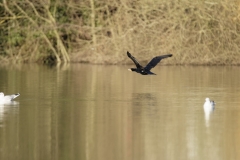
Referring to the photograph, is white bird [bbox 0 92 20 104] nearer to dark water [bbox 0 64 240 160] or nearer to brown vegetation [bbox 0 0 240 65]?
dark water [bbox 0 64 240 160]

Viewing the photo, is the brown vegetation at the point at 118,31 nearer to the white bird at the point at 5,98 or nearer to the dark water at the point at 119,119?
the dark water at the point at 119,119

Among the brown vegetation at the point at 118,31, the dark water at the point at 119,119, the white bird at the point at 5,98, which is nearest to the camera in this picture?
the dark water at the point at 119,119

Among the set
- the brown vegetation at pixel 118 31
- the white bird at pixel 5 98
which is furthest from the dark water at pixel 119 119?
the brown vegetation at pixel 118 31

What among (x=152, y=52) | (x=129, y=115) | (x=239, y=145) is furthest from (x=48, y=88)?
(x=152, y=52)

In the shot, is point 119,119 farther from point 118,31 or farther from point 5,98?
point 118,31

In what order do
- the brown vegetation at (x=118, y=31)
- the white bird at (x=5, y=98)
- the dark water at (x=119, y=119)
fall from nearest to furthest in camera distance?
the dark water at (x=119, y=119) → the white bird at (x=5, y=98) → the brown vegetation at (x=118, y=31)

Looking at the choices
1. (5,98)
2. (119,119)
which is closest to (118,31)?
(5,98)

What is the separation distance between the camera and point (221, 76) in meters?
23.4

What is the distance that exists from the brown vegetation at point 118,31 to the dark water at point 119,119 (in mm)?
6671

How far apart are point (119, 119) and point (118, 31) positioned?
1712cm

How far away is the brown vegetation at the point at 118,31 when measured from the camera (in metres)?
29.4

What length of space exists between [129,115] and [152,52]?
51.1 ft

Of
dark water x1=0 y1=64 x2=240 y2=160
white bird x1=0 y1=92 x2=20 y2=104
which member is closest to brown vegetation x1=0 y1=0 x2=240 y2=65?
dark water x1=0 y1=64 x2=240 y2=160

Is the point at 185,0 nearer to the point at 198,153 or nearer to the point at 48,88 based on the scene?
the point at 48,88
